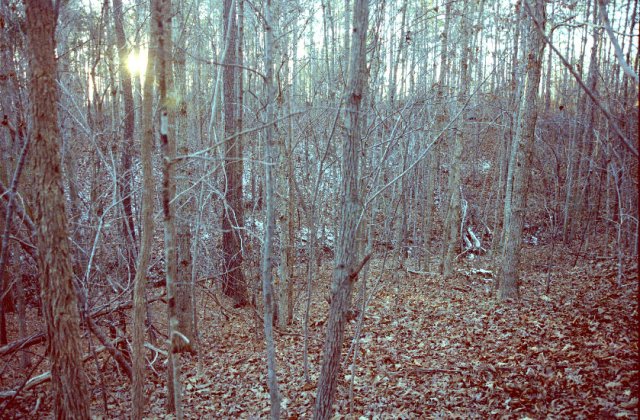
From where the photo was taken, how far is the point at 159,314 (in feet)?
33.4

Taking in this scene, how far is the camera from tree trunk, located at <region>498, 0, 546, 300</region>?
7557mm

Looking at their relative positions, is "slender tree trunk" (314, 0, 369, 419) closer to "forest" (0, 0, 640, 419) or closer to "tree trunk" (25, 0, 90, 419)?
"forest" (0, 0, 640, 419)

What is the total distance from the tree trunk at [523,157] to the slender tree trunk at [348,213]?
5.32 meters

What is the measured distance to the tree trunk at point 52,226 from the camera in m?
3.26

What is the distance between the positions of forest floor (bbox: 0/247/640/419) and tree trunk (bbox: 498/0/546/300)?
566 mm

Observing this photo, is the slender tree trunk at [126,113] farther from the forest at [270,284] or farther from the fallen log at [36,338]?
the fallen log at [36,338]

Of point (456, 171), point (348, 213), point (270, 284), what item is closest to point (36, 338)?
point (270, 284)

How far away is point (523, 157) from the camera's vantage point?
7941 mm

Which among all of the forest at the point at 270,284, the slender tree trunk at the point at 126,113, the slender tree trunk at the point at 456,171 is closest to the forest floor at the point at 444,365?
the forest at the point at 270,284

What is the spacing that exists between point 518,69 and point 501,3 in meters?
11.0

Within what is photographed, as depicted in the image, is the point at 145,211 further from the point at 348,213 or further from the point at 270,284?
the point at 348,213

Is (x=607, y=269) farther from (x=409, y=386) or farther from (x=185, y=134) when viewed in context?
(x=185, y=134)

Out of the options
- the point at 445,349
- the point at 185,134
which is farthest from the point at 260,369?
the point at 185,134

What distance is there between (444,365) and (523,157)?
170 inches
